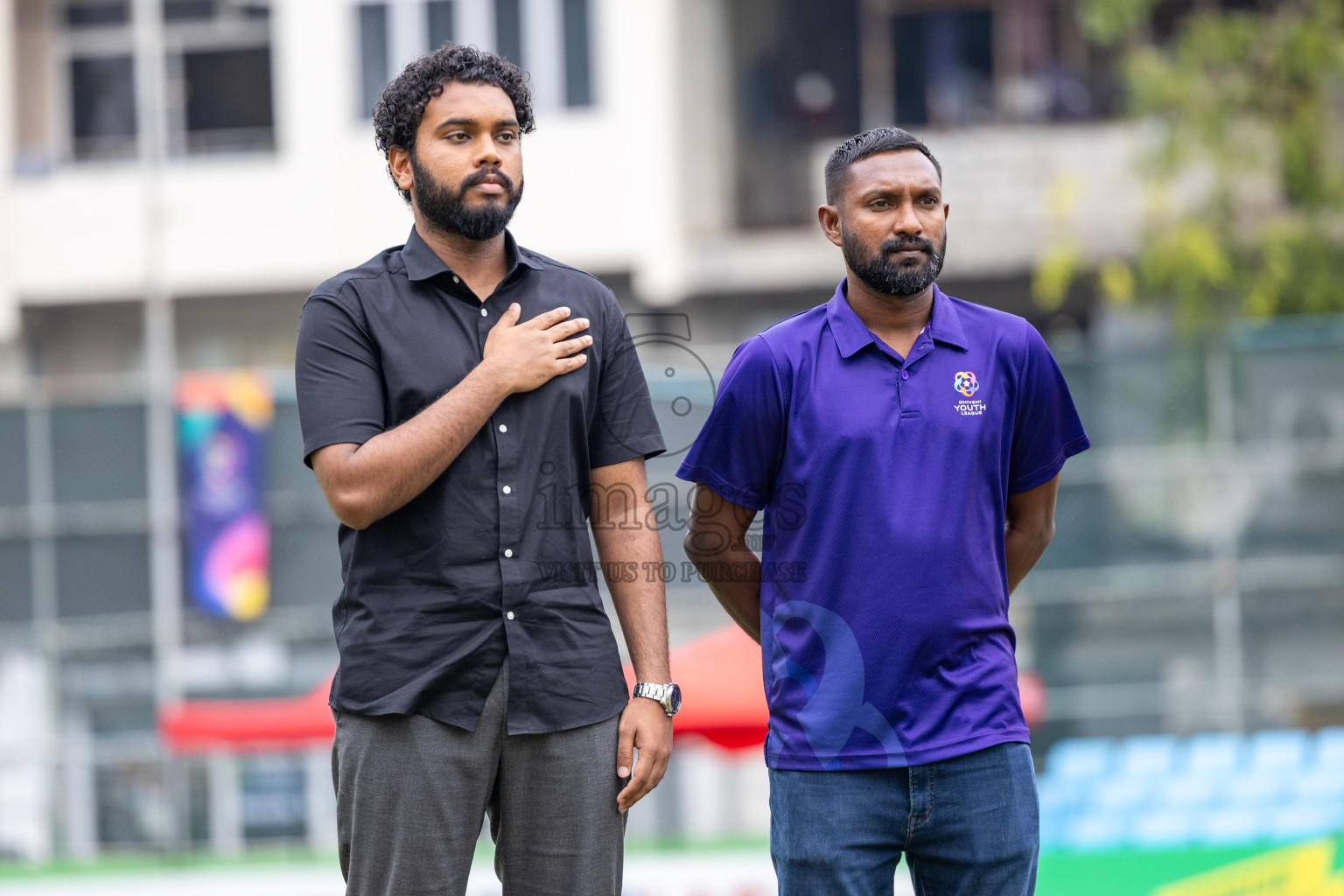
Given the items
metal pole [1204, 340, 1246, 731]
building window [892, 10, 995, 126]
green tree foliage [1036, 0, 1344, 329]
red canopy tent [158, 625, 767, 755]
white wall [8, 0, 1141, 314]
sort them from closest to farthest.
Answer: red canopy tent [158, 625, 767, 755] → metal pole [1204, 340, 1246, 731] → green tree foliage [1036, 0, 1344, 329] → white wall [8, 0, 1141, 314] → building window [892, 10, 995, 126]

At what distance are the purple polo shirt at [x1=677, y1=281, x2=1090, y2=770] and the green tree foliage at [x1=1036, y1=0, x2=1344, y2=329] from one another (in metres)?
6.74

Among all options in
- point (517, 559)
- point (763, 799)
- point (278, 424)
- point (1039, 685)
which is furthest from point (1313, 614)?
point (517, 559)

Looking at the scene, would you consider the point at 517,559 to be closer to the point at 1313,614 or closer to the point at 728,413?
the point at 728,413

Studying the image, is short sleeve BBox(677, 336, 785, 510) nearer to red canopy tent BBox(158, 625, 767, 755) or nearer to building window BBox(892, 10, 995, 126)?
red canopy tent BBox(158, 625, 767, 755)

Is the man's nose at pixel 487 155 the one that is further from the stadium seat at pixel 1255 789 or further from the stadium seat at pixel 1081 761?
the stadium seat at pixel 1255 789

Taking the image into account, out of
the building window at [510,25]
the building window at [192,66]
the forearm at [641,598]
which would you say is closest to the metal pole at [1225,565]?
the building window at [510,25]

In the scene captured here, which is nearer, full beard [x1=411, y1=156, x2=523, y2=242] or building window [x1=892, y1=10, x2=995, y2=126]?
full beard [x1=411, y1=156, x2=523, y2=242]

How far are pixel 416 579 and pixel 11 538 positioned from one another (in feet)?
26.8

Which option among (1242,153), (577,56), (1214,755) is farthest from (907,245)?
(577,56)

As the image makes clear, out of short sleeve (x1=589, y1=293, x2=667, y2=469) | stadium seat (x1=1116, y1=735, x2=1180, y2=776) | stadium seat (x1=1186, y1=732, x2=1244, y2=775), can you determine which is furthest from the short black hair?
stadium seat (x1=1186, y1=732, x2=1244, y2=775)

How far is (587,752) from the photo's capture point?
2516 millimetres

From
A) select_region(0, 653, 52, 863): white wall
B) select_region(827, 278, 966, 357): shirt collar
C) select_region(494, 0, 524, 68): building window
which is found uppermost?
select_region(494, 0, 524, 68): building window

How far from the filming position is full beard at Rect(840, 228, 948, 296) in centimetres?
261

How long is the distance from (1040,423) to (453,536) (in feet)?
3.62
